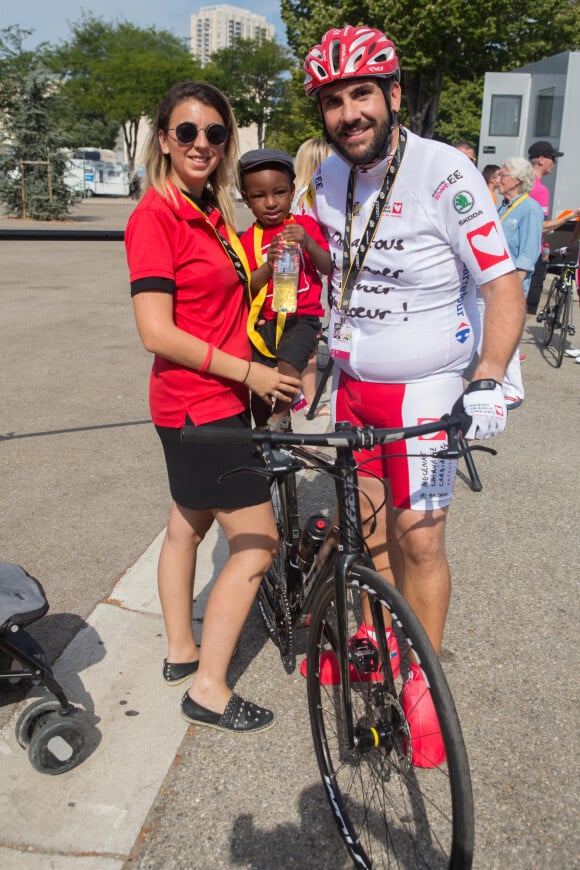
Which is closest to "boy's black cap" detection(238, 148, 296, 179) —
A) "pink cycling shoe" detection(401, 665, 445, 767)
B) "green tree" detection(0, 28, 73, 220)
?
"pink cycling shoe" detection(401, 665, 445, 767)

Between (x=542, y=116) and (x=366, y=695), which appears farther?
(x=542, y=116)

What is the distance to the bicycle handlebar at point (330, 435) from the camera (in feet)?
6.59

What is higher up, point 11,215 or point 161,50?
point 161,50

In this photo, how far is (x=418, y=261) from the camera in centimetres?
259

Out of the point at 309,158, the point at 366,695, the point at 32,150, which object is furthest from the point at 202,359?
the point at 32,150

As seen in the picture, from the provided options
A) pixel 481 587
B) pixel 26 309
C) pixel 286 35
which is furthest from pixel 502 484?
pixel 286 35

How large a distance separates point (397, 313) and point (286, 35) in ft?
131

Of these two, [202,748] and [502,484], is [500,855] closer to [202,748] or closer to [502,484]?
[202,748]

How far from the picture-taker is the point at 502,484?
533 centimetres

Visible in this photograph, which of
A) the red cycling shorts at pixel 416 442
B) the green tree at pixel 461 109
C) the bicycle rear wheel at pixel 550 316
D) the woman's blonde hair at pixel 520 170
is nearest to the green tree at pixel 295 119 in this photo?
the bicycle rear wheel at pixel 550 316

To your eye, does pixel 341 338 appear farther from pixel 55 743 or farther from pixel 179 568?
pixel 55 743

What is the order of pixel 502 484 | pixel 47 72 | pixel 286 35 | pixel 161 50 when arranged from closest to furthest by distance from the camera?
pixel 502 484 → pixel 47 72 → pixel 286 35 → pixel 161 50

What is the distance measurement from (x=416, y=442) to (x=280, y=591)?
2.90ft

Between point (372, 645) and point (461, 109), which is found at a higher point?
point (461, 109)
